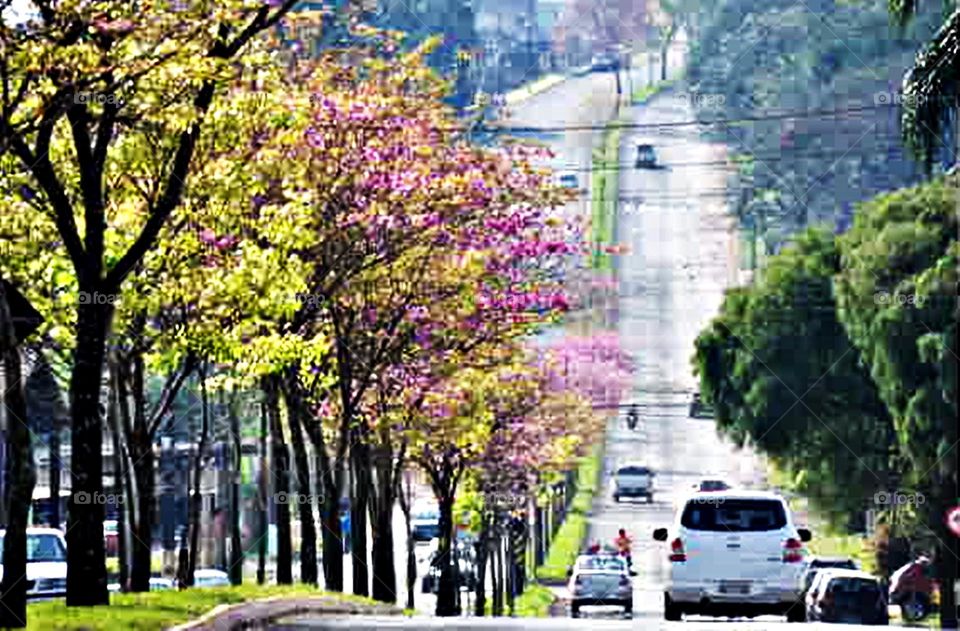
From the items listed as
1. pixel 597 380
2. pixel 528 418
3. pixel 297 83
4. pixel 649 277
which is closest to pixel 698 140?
pixel 649 277

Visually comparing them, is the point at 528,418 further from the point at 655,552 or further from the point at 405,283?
Result: the point at 405,283

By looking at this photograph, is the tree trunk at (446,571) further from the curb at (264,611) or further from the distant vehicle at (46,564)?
the curb at (264,611)

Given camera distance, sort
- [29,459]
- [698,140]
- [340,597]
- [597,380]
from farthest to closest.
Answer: [698,140] → [597,380] → [340,597] → [29,459]

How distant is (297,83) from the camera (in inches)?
1412

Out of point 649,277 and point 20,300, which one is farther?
point 649,277

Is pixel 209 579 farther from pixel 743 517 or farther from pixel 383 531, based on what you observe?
pixel 743 517

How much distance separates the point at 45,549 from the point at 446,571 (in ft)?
60.3

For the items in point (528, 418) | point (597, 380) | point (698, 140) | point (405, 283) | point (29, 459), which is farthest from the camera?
point (698, 140)

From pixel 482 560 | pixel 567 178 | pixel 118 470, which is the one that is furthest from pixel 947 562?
pixel 567 178

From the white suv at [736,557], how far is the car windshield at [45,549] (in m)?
10.7

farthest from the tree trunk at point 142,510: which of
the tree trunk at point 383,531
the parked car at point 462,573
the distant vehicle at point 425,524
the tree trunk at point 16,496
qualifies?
the distant vehicle at point 425,524

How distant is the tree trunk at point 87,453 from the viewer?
74.3 ft

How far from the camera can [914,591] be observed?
204ft

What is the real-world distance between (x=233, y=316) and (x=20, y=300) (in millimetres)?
8779
